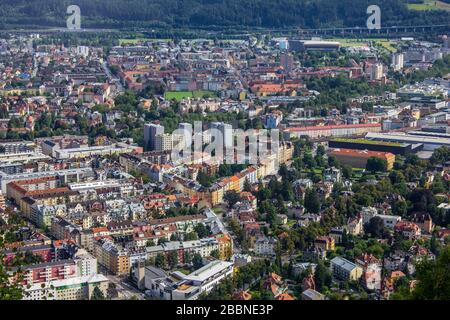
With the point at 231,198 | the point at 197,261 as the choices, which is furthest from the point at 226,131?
the point at 197,261

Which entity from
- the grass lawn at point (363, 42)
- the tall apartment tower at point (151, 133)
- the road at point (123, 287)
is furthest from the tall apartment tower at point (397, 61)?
the road at point (123, 287)

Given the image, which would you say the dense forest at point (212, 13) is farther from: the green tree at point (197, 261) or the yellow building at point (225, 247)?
the green tree at point (197, 261)

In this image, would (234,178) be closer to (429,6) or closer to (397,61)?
(397,61)

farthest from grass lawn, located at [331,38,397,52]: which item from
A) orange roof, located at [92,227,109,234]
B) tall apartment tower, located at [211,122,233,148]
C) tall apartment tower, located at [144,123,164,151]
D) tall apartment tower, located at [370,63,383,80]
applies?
orange roof, located at [92,227,109,234]
